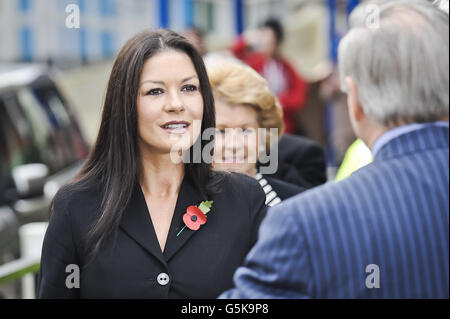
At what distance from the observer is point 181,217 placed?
8.77 feet

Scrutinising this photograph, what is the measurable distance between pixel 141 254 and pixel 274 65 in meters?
5.22

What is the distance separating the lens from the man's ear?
75.5 inches

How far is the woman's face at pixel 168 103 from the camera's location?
→ 2.64 metres

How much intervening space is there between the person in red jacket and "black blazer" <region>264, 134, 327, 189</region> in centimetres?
323

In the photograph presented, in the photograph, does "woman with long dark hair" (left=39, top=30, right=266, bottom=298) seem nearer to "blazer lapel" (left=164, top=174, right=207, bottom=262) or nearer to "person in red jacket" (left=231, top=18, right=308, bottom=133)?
"blazer lapel" (left=164, top=174, right=207, bottom=262)

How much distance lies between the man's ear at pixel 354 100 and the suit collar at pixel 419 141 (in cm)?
11

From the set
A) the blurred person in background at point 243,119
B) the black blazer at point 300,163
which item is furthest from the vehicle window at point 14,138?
the blurred person in background at point 243,119

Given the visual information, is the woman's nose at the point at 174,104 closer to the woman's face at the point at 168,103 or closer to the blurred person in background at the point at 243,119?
the woman's face at the point at 168,103

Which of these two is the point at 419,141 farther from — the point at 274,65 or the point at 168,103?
the point at 274,65

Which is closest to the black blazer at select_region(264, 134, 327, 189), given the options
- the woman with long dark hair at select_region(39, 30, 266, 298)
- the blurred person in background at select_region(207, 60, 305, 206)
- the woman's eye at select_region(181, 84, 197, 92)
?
the blurred person in background at select_region(207, 60, 305, 206)

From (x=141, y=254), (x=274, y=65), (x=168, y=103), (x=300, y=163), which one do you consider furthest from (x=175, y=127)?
(x=274, y=65)

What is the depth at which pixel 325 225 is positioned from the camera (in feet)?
5.91

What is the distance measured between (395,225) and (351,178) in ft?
0.55

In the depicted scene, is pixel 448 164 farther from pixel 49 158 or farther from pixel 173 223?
pixel 49 158
